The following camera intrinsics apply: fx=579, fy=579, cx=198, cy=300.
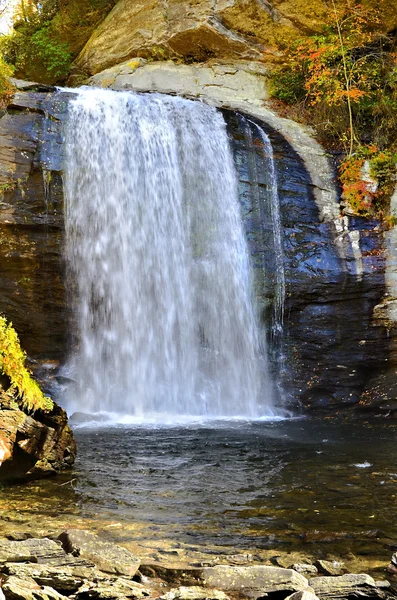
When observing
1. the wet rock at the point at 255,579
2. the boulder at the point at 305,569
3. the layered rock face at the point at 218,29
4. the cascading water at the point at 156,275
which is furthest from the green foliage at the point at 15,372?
the layered rock face at the point at 218,29

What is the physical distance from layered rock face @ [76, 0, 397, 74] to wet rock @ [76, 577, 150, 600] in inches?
628

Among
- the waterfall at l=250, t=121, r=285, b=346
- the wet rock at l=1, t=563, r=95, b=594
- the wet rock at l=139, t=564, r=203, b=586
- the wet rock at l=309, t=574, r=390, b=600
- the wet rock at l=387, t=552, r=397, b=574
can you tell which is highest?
the waterfall at l=250, t=121, r=285, b=346

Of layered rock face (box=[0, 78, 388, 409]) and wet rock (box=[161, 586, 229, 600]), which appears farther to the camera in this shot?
layered rock face (box=[0, 78, 388, 409])

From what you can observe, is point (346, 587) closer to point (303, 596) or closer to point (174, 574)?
point (303, 596)

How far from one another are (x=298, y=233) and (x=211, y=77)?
251 inches

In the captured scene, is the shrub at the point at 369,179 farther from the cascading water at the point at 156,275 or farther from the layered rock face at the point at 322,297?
the cascading water at the point at 156,275

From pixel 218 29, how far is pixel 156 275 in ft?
28.1

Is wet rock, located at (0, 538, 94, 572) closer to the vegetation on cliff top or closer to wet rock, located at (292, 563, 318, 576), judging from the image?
wet rock, located at (292, 563, 318, 576)

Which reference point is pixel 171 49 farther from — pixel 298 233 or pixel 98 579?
pixel 98 579

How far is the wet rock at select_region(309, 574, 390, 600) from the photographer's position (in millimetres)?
3188

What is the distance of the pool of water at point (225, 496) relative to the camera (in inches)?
164

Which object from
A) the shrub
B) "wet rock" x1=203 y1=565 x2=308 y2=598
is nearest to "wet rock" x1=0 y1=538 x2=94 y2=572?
"wet rock" x1=203 y1=565 x2=308 y2=598

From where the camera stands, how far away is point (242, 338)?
12.1m

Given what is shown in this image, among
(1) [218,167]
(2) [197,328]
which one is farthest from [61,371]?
(1) [218,167]
